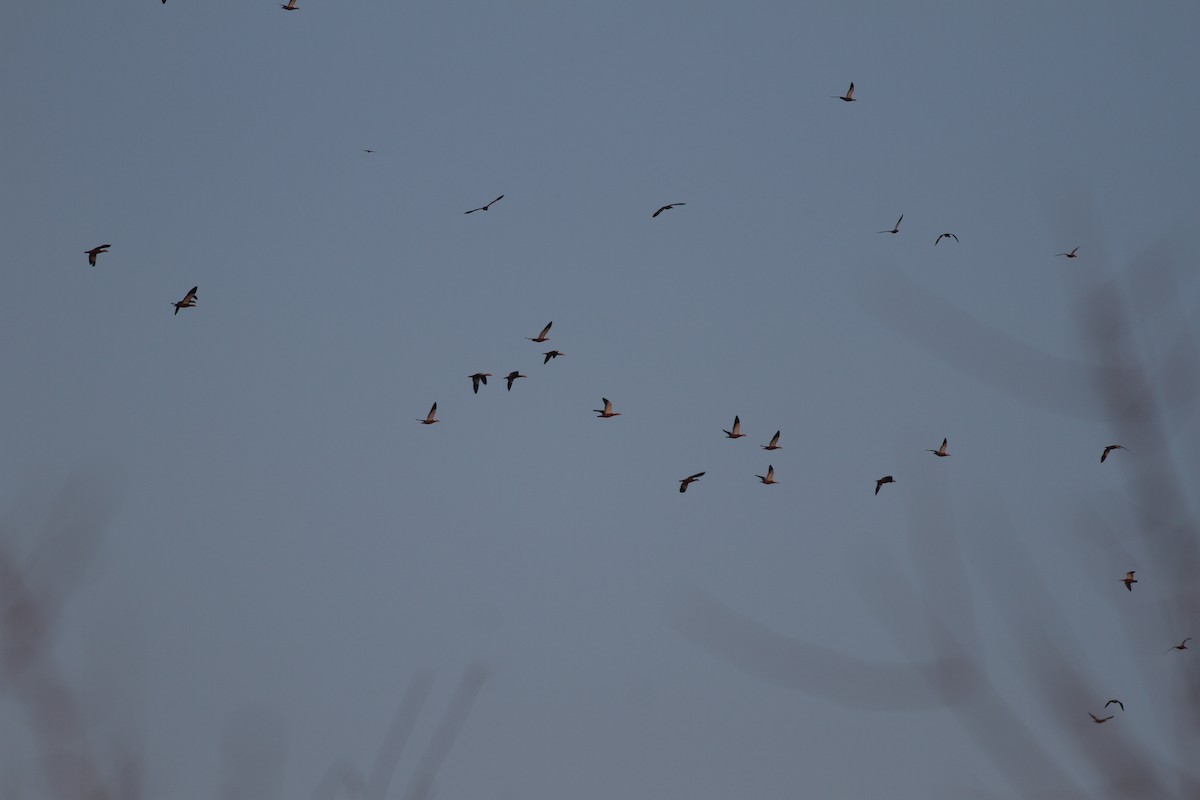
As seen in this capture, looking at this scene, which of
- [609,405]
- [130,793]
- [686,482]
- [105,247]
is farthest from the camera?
[609,405]

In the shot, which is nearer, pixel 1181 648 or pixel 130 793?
pixel 1181 648

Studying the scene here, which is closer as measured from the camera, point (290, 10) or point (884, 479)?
point (290, 10)

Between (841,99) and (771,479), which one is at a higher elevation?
(841,99)

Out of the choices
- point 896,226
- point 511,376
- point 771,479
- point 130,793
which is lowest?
point 771,479

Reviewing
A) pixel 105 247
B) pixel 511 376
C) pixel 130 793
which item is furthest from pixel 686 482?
pixel 130 793

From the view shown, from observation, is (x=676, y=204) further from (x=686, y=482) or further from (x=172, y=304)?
(x=172, y=304)

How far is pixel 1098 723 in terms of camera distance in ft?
23.5

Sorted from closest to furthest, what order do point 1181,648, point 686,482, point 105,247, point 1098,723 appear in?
1. point 1098,723
2. point 1181,648
3. point 105,247
4. point 686,482

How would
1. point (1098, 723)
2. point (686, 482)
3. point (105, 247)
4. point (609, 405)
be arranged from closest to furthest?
point (1098, 723)
point (105, 247)
point (686, 482)
point (609, 405)

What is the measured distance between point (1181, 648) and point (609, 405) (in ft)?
164

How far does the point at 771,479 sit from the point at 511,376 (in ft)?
42.6

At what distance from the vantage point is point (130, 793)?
9211mm

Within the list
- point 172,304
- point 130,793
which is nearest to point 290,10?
point 172,304

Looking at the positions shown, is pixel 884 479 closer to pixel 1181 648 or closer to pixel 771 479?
pixel 771 479
